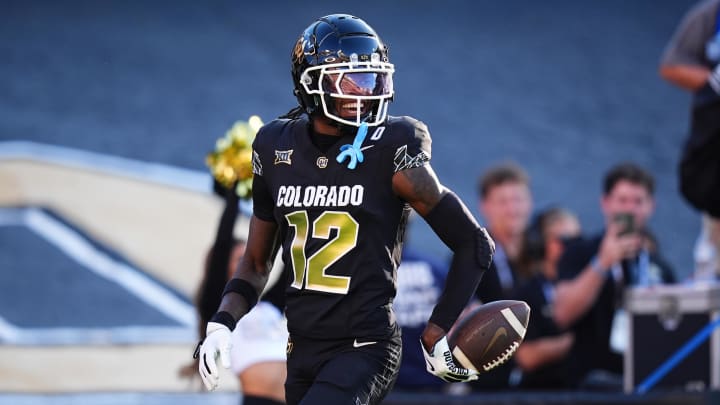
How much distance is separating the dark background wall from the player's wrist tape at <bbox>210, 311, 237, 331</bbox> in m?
5.89

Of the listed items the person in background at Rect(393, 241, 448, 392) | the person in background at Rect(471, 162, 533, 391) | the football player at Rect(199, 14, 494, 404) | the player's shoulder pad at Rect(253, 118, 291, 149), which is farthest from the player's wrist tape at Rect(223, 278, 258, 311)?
the person in background at Rect(471, 162, 533, 391)

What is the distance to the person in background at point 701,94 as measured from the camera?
5930mm

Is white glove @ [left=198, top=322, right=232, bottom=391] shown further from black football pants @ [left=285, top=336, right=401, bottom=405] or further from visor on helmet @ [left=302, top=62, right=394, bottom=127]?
visor on helmet @ [left=302, top=62, right=394, bottom=127]

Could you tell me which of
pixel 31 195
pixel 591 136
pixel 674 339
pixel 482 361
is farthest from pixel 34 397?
pixel 591 136

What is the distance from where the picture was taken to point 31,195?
9469mm

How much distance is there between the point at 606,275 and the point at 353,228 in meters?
3.08

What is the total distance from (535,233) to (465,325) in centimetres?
371

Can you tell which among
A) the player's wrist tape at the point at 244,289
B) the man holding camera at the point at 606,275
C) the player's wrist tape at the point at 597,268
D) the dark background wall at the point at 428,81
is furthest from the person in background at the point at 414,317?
the dark background wall at the point at 428,81

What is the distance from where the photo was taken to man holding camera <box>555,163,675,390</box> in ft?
21.9

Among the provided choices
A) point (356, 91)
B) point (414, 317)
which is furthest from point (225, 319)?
point (414, 317)

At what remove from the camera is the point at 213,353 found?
4027mm

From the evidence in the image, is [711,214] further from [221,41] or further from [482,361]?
[221,41]

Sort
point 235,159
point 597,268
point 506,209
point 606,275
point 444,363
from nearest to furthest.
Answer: point 444,363
point 235,159
point 597,268
point 606,275
point 506,209

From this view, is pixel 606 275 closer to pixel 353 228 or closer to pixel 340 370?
pixel 353 228
